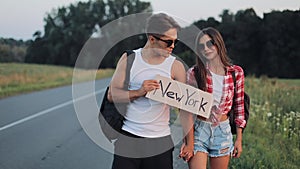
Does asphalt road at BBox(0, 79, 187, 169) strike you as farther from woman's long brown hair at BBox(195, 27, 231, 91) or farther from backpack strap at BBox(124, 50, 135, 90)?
woman's long brown hair at BBox(195, 27, 231, 91)

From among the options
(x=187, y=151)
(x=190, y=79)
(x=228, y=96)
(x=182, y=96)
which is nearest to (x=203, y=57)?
(x=190, y=79)

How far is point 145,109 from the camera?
114 inches

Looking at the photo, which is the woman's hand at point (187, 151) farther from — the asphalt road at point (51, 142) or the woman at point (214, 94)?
the asphalt road at point (51, 142)

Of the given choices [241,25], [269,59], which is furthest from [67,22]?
[269,59]

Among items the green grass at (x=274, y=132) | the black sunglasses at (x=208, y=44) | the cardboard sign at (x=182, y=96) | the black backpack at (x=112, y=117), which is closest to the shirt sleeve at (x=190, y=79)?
the cardboard sign at (x=182, y=96)

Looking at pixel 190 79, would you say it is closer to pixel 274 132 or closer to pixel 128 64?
pixel 128 64

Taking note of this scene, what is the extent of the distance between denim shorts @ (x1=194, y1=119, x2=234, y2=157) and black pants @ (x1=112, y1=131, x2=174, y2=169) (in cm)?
33

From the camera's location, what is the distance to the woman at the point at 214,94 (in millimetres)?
3219

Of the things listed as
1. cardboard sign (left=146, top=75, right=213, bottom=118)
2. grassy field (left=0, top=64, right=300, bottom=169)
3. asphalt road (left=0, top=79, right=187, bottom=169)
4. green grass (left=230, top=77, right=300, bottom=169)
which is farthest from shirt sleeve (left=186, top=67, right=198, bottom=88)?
green grass (left=230, top=77, right=300, bottom=169)

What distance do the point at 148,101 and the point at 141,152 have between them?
1.12ft

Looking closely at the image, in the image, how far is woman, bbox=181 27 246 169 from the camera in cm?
322

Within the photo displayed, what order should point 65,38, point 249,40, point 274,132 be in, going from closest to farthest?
1. point 274,132
2. point 249,40
3. point 65,38

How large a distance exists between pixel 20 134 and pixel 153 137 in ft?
21.9

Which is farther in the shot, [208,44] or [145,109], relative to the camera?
[208,44]
